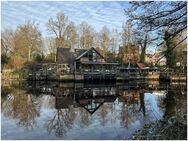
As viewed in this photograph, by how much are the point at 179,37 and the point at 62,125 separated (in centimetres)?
627

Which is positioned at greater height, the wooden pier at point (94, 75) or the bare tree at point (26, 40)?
the bare tree at point (26, 40)

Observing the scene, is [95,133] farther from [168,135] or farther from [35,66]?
[35,66]

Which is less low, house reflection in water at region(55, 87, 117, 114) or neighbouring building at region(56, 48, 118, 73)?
neighbouring building at region(56, 48, 118, 73)

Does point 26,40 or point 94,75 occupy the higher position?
point 26,40

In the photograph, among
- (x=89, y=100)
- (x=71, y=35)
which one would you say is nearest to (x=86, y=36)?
(x=71, y=35)

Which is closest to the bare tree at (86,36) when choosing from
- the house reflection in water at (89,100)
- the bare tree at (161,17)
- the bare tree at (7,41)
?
the bare tree at (7,41)

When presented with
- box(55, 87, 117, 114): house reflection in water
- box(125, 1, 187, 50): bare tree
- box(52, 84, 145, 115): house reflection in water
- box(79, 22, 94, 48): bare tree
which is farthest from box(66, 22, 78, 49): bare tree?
box(125, 1, 187, 50): bare tree

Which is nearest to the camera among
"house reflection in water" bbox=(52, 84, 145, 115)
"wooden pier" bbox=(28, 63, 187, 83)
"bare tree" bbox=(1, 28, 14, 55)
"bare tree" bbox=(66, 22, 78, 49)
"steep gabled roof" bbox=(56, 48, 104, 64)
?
"house reflection in water" bbox=(52, 84, 145, 115)

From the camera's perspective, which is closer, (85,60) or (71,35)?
(85,60)

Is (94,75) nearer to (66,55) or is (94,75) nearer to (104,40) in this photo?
(66,55)

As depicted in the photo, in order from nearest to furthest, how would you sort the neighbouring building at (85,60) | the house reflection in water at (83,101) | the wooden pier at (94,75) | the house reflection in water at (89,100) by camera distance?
the house reflection in water at (83,101) < the house reflection in water at (89,100) < the wooden pier at (94,75) < the neighbouring building at (85,60)

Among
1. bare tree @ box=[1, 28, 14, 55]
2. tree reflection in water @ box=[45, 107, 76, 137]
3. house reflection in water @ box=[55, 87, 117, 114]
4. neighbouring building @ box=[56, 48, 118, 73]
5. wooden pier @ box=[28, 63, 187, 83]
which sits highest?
bare tree @ box=[1, 28, 14, 55]

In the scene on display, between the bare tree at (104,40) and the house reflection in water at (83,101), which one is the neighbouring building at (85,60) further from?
the house reflection in water at (83,101)

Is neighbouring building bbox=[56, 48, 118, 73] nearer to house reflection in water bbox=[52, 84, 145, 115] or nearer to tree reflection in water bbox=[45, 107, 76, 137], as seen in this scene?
house reflection in water bbox=[52, 84, 145, 115]
